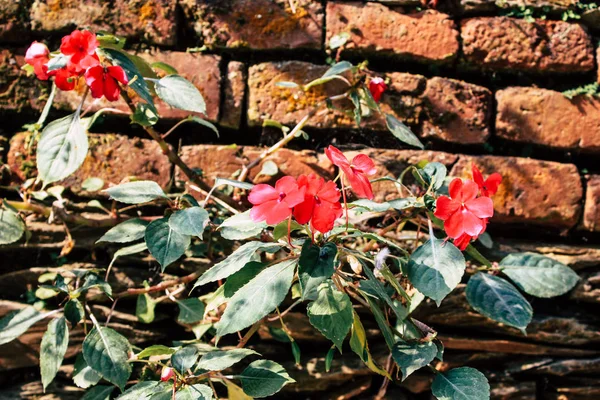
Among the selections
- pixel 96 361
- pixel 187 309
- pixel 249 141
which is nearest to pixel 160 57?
pixel 249 141

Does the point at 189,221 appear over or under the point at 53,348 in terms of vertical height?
over

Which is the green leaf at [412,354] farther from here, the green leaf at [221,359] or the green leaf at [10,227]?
the green leaf at [10,227]

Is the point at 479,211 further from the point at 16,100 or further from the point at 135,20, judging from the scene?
the point at 16,100

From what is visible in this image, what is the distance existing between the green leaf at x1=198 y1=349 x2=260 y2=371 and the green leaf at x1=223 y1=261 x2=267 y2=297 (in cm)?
10

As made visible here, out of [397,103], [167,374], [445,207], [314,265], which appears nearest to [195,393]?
[167,374]

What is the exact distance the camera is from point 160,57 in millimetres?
1398

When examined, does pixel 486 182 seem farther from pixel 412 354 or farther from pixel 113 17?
pixel 113 17

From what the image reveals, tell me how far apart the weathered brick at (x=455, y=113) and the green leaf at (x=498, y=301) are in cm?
38

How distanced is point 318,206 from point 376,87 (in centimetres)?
53

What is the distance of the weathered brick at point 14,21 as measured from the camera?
4.52 feet

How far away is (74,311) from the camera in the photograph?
3.63 feet

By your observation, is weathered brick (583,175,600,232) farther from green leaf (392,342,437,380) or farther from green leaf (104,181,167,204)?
green leaf (104,181,167,204)

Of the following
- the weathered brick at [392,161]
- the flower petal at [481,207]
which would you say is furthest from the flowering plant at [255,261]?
the weathered brick at [392,161]

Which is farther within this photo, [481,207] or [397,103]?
[397,103]
